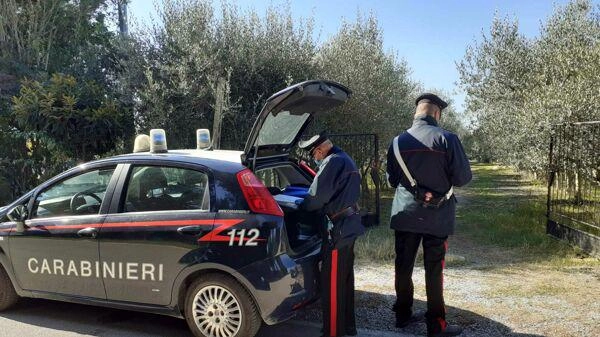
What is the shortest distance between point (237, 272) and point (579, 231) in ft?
17.5

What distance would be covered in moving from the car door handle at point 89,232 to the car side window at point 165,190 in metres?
0.29

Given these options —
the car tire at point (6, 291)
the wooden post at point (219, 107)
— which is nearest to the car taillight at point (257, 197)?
the car tire at point (6, 291)

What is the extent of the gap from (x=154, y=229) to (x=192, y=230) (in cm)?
35

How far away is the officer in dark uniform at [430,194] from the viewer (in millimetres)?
3861

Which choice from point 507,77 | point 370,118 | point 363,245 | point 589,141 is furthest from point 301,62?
point 507,77

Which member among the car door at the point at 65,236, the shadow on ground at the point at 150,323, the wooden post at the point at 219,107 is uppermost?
the wooden post at the point at 219,107

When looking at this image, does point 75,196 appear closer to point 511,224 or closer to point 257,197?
point 257,197

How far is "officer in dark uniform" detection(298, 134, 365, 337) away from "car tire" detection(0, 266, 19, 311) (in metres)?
2.93

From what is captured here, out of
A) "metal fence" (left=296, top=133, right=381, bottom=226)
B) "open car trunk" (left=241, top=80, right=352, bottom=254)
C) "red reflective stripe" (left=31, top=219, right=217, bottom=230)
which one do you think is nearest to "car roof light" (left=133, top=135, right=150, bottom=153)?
"red reflective stripe" (left=31, top=219, right=217, bottom=230)

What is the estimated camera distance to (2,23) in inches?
466

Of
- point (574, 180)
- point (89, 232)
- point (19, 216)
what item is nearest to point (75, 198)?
point (89, 232)

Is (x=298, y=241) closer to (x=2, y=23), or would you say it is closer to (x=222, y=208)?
(x=222, y=208)

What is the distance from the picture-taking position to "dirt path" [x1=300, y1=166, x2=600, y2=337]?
164 inches

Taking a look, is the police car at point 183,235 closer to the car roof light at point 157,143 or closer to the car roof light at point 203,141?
the car roof light at point 157,143
